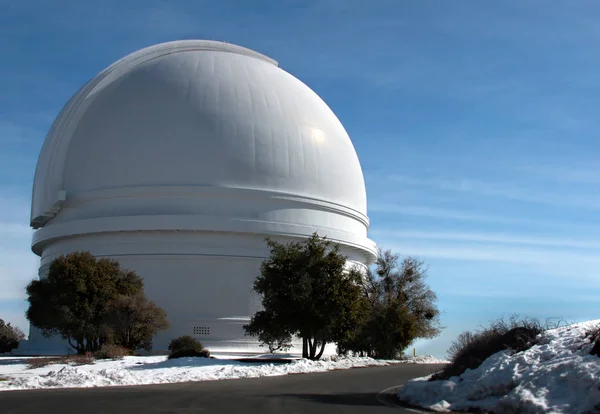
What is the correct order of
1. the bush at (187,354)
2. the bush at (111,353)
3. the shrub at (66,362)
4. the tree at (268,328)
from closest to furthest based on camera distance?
the shrub at (66,362) < the bush at (111,353) < the bush at (187,354) < the tree at (268,328)

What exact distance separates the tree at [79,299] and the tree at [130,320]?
0.45ft

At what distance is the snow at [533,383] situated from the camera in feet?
35.0

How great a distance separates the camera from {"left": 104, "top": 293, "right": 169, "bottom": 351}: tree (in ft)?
95.9

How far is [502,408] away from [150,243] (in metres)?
27.8

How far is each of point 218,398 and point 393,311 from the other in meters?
23.1

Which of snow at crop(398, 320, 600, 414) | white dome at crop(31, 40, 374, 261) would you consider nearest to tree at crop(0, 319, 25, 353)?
white dome at crop(31, 40, 374, 261)

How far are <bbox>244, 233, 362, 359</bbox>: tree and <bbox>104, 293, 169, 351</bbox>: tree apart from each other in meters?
4.33

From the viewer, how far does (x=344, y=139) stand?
43.7 m

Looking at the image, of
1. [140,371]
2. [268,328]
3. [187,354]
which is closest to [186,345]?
[187,354]

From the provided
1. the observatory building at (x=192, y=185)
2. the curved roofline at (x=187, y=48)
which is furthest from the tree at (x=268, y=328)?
the curved roofline at (x=187, y=48)

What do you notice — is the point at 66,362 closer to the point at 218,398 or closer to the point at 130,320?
the point at 130,320

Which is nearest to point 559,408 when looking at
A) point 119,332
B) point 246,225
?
point 119,332

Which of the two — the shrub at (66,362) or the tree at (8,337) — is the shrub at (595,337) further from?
the tree at (8,337)

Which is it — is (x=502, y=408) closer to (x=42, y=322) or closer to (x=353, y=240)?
(x=42, y=322)
